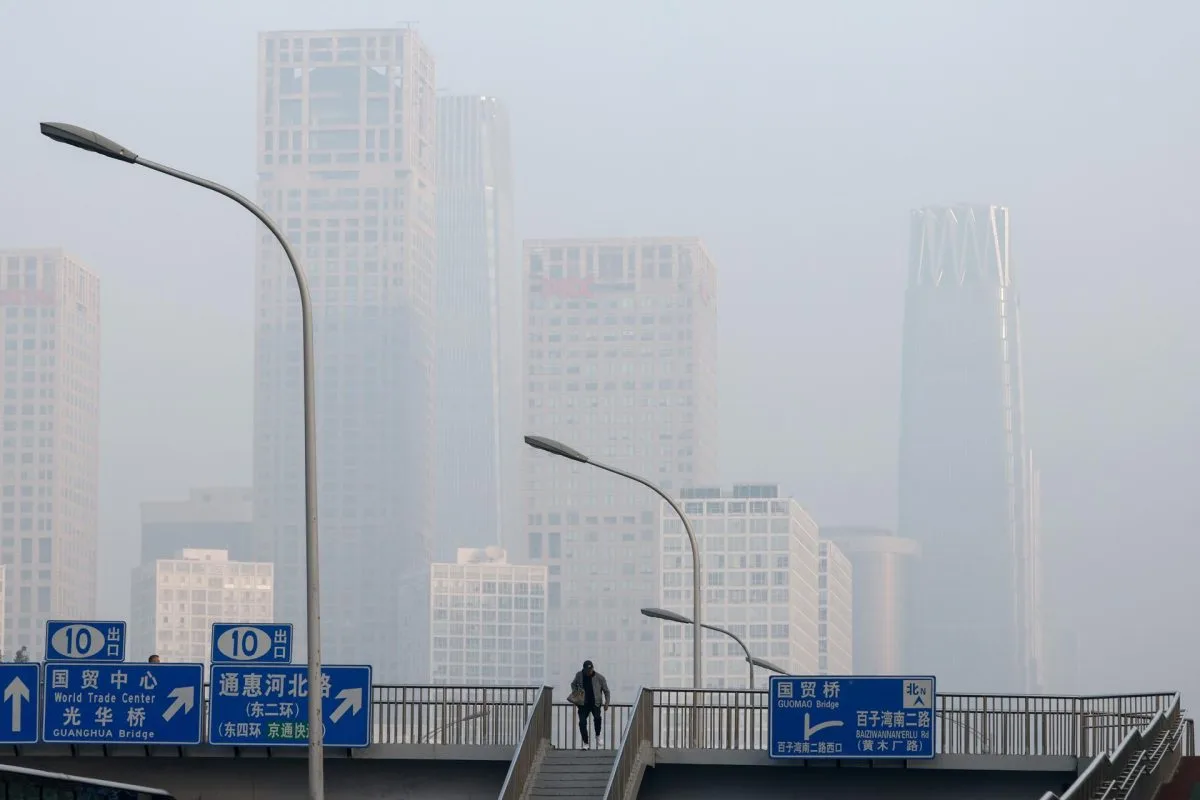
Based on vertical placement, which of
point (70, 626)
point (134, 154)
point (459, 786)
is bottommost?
point (459, 786)

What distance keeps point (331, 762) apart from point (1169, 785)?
15.0m

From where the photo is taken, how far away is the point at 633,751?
37.0 metres

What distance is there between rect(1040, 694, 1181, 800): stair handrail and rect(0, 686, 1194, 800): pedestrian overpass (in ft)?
0.60

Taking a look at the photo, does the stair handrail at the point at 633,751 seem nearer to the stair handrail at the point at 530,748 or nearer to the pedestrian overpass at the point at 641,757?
the pedestrian overpass at the point at 641,757

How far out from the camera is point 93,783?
23359 mm

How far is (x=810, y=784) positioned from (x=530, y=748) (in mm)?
5104

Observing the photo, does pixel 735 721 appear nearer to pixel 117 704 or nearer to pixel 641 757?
pixel 641 757

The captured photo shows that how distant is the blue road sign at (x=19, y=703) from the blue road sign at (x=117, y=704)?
8.8 inches

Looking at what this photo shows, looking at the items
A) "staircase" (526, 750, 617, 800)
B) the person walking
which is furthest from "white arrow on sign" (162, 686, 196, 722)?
the person walking

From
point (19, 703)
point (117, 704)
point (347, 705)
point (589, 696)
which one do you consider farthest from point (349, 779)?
point (19, 703)

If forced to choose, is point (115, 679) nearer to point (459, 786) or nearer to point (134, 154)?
point (459, 786)

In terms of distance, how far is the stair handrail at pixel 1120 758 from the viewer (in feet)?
83.7

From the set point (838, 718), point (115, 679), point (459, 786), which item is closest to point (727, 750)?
point (838, 718)

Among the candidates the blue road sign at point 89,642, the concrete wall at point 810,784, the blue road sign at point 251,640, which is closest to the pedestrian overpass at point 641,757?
the concrete wall at point 810,784
